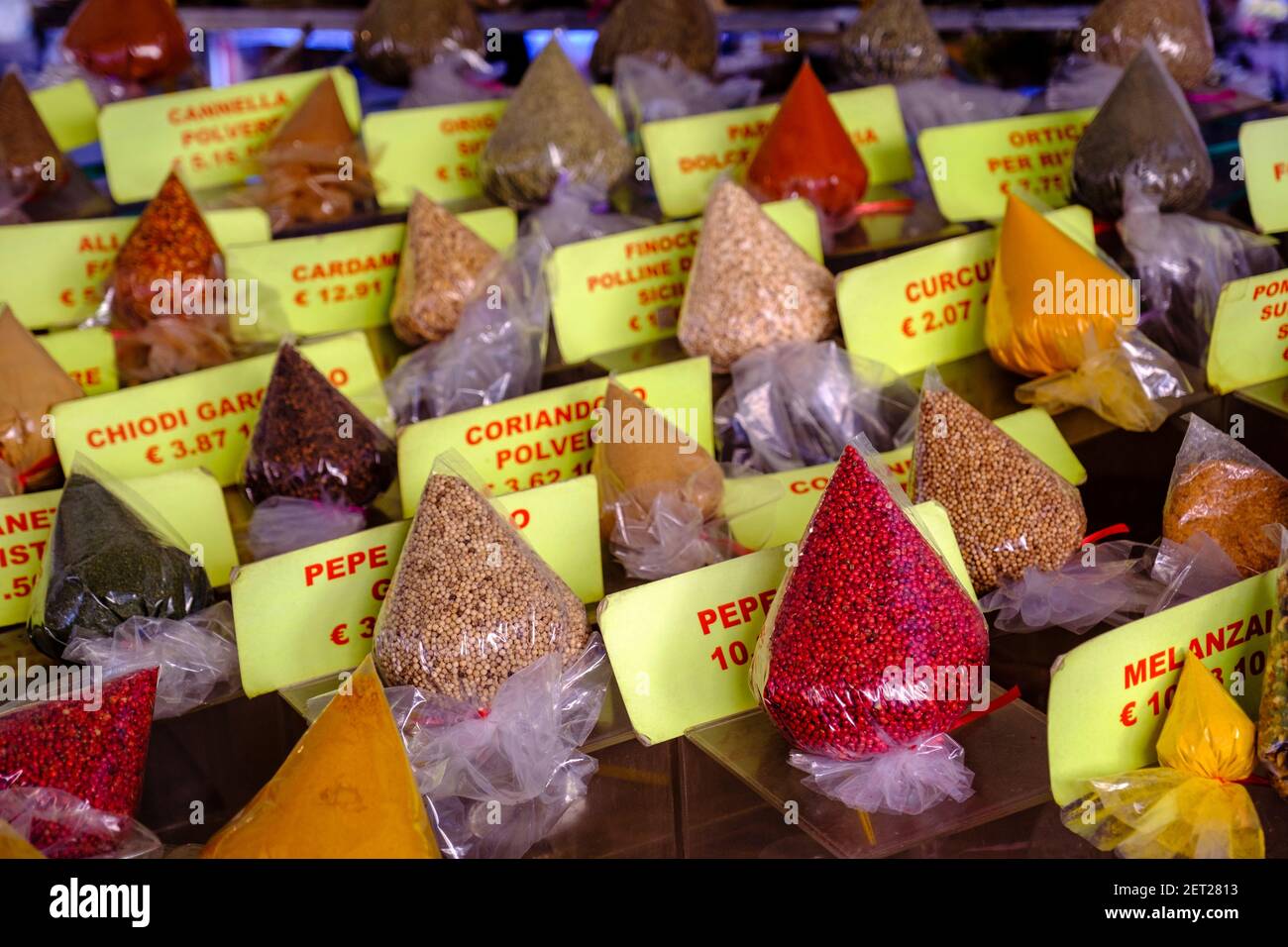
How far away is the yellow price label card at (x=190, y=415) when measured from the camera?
1628 millimetres

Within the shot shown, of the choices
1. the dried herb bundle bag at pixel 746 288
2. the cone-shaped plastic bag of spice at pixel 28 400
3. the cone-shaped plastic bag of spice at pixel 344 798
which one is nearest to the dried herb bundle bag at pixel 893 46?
the dried herb bundle bag at pixel 746 288

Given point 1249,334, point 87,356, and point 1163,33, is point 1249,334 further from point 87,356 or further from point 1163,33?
point 87,356

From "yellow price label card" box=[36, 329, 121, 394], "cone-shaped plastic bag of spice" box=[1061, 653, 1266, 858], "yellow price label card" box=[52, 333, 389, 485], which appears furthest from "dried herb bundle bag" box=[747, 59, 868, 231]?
"cone-shaped plastic bag of spice" box=[1061, 653, 1266, 858]

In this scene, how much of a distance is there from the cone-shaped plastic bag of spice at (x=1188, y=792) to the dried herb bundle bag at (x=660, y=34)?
66.8 inches

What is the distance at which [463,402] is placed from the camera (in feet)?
6.01

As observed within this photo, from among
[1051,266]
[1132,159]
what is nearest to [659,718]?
[1051,266]

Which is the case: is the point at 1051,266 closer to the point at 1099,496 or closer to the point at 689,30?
the point at 1099,496

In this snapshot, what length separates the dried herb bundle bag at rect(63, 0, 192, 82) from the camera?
256cm

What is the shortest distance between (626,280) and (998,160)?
621 millimetres

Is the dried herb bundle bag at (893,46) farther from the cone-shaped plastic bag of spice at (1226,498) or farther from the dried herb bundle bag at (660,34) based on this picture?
the cone-shaped plastic bag of spice at (1226,498)

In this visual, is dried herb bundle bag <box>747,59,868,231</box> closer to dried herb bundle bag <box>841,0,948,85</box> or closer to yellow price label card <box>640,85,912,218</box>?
yellow price label card <box>640,85,912,218</box>

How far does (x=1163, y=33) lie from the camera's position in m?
2.35

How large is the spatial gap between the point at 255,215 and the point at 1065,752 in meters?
1.43

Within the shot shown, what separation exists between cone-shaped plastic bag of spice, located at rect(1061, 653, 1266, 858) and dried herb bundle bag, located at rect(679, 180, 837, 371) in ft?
2.63
